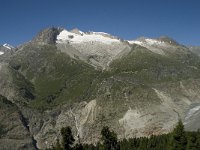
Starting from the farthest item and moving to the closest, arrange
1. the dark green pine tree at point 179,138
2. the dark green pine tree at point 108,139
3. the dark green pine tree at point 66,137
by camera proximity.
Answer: the dark green pine tree at point 108,139, the dark green pine tree at point 66,137, the dark green pine tree at point 179,138

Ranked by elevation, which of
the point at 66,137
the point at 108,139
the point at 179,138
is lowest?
the point at 179,138

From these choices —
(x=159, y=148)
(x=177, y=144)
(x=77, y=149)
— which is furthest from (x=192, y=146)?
(x=159, y=148)

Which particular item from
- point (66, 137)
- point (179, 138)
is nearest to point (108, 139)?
point (66, 137)

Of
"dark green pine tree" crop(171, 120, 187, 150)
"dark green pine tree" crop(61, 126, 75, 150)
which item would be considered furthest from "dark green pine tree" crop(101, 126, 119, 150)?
"dark green pine tree" crop(171, 120, 187, 150)

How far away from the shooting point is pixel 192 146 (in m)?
105

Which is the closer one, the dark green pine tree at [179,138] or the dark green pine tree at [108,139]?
the dark green pine tree at [179,138]

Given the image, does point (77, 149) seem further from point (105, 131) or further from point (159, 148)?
point (159, 148)

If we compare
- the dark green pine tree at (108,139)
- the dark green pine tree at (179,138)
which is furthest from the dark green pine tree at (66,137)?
the dark green pine tree at (108,139)

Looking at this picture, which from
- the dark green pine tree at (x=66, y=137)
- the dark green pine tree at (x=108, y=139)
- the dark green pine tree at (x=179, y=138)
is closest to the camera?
the dark green pine tree at (x=179, y=138)

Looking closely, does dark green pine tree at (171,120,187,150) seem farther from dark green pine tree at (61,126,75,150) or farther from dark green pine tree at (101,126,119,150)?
dark green pine tree at (101,126,119,150)

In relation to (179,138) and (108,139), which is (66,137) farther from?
(108,139)

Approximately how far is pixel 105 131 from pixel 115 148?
7240 millimetres

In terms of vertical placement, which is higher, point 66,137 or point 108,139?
point 108,139

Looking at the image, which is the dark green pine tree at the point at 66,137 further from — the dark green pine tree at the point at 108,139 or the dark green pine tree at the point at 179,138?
the dark green pine tree at the point at 108,139
